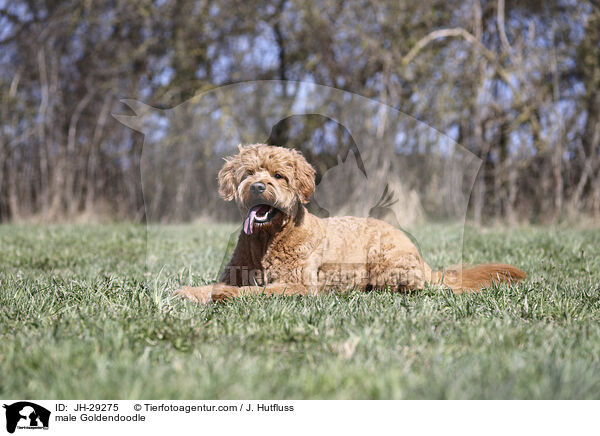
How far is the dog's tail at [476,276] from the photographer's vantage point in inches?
147

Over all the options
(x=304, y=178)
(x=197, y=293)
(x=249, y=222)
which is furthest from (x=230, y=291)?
(x=304, y=178)

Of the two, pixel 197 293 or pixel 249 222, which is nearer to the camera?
pixel 249 222

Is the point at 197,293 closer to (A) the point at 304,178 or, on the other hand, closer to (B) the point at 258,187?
(B) the point at 258,187

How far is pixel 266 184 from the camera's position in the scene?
317cm

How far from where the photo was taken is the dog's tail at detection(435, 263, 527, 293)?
12.2 ft

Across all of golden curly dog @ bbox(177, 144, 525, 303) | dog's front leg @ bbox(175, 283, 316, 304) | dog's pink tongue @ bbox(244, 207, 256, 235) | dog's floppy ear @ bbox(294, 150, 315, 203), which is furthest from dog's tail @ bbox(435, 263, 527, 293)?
dog's pink tongue @ bbox(244, 207, 256, 235)

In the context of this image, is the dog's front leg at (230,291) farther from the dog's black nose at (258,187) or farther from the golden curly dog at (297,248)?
the dog's black nose at (258,187)
